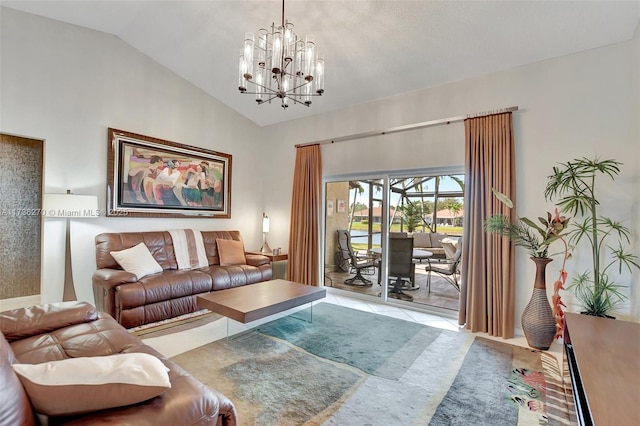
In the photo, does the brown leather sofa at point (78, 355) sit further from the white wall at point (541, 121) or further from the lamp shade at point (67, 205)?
the white wall at point (541, 121)

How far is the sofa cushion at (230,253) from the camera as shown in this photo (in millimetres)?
4473

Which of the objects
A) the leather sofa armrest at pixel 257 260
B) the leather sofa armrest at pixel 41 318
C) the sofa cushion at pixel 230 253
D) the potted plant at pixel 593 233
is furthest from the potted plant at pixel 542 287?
the leather sofa armrest at pixel 41 318

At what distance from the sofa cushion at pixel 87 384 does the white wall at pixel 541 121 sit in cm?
353

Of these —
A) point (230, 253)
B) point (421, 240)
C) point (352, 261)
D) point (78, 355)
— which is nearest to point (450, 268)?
point (421, 240)

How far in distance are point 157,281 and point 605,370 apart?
11.8ft

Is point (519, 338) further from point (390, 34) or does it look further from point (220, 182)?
point (220, 182)

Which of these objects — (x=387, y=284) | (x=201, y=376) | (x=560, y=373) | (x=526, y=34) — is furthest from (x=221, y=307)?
(x=526, y=34)

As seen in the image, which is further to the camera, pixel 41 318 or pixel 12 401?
pixel 41 318

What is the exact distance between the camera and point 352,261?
15.7 ft

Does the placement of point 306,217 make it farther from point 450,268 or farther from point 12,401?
point 12,401

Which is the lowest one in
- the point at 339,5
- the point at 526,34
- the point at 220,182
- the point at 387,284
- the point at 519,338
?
the point at 519,338

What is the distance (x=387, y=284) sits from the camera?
170 inches

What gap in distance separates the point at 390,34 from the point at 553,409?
11.2ft

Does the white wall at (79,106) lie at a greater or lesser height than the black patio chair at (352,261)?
greater
